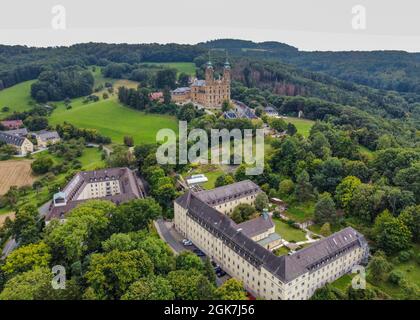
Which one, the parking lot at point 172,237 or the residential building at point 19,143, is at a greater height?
the residential building at point 19,143

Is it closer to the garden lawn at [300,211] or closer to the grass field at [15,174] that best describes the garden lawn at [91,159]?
the grass field at [15,174]

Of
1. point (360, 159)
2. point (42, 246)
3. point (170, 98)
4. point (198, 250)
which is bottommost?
point (198, 250)

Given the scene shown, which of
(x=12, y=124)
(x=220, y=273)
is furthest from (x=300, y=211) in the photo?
(x=12, y=124)

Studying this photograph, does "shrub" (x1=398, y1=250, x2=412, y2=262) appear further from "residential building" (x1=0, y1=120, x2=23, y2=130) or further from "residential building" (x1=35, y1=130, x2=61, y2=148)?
"residential building" (x1=0, y1=120, x2=23, y2=130)

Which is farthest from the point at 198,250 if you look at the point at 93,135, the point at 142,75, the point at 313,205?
the point at 142,75

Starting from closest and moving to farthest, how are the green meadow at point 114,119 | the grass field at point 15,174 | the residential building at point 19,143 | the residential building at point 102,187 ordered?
the residential building at point 102,187, the grass field at point 15,174, the residential building at point 19,143, the green meadow at point 114,119

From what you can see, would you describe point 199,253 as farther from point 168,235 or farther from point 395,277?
point 395,277

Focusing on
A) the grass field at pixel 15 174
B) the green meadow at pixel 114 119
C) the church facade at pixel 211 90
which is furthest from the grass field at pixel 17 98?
the church facade at pixel 211 90
